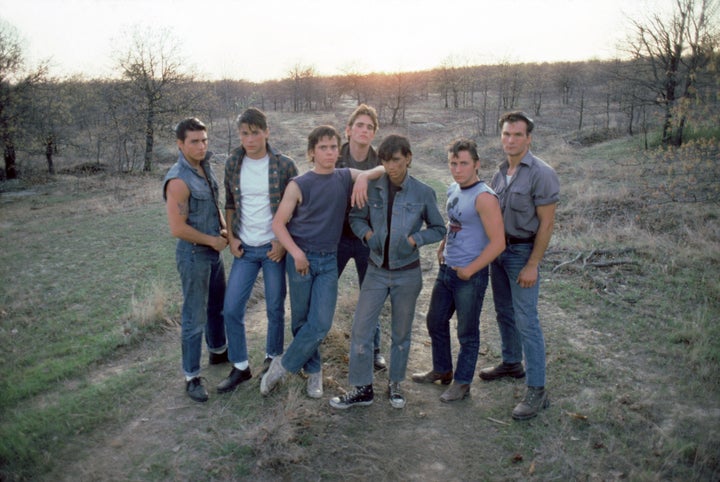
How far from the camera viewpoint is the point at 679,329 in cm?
469

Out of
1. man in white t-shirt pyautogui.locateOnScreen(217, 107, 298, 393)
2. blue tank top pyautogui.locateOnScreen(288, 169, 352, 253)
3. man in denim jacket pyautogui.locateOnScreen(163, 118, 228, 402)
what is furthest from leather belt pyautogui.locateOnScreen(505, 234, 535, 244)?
man in denim jacket pyautogui.locateOnScreen(163, 118, 228, 402)

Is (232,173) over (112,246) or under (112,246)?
over

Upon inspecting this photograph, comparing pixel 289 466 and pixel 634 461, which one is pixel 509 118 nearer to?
pixel 634 461

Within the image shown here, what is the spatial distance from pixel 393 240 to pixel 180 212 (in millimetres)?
1658

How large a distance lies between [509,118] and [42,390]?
16.3 feet

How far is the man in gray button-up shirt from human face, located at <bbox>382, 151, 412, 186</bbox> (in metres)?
0.83

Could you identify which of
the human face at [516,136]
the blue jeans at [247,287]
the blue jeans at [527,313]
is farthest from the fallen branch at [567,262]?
the blue jeans at [247,287]

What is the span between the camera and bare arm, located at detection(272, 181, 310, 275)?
3.23 metres

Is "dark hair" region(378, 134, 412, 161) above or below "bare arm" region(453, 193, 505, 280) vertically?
above

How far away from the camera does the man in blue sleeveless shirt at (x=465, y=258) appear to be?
10.3 feet

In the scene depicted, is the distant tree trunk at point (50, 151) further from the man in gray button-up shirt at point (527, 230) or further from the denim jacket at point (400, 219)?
the man in gray button-up shirt at point (527, 230)

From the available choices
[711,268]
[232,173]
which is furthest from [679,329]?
[232,173]

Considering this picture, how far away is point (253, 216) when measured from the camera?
352cm

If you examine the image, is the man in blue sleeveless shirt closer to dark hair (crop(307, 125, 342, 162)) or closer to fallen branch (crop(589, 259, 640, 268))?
dark hair (crop(307, 125, 342, 162))
